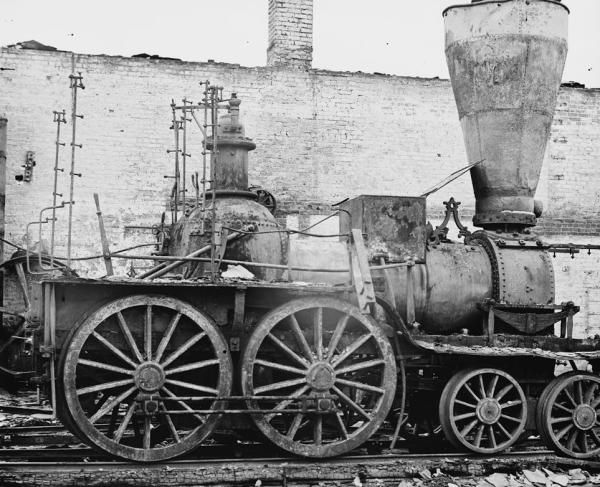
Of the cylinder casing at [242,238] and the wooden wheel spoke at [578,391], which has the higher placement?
the cylinder casing at [242,238]

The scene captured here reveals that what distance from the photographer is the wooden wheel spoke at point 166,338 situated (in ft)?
28.5

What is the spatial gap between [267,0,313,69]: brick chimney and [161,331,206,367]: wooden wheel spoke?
11584 millimetres

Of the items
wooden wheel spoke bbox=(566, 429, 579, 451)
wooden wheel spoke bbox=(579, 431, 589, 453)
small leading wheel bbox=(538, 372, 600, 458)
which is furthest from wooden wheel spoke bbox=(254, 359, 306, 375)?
wooden wheel spoke bbox=(579, 431, 589, 453)

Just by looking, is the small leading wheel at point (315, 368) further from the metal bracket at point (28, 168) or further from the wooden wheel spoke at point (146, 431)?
the metal bracket at point (28, 168)

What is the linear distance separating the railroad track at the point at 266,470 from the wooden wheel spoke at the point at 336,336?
39.0 inches

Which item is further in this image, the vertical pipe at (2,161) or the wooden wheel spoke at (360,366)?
the vertical pipe at (2,161)

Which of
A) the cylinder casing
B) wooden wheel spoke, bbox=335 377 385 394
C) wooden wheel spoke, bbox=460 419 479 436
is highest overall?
the cylinder casing

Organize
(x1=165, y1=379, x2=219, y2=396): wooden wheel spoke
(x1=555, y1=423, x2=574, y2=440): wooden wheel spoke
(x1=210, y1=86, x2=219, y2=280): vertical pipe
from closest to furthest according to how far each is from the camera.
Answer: (x1=165, y1=379, x2=219, y2=396): wooden wheel spoke → (x1=210, y1=86, x2=219, y2=280): vertical pipe → (x1=555, y1=423, x2=574, y2=440): wooden wheel spoke

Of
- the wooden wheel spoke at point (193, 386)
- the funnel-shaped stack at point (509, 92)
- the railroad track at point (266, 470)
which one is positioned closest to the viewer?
the railroad track at point (266, 470)

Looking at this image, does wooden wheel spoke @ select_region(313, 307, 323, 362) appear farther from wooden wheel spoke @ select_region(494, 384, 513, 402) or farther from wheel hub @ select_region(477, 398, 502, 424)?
wooden wheel spoke @ select_region(494, 384, 513, 402)

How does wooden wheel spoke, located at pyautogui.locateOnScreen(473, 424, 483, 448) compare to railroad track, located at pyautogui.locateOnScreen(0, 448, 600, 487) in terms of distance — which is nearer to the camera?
railroad track, located at pyautogui.locateOnScreen(0, 448, 600, 487)

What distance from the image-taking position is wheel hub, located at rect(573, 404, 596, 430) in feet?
32.4

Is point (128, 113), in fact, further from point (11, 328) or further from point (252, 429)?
point (252, 429)

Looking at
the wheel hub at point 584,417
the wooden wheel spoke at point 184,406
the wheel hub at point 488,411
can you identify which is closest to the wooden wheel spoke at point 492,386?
the wheel hub at point 488,411
